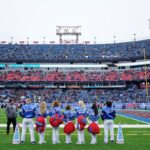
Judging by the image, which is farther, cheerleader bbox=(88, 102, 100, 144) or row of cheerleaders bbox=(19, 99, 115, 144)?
row of cheerleaders bbox=(19, 99, 115, 144)

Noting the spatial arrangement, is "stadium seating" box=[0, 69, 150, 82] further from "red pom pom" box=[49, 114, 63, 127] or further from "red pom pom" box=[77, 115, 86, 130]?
"red pom pom" box=[49, 114, 63, 127]

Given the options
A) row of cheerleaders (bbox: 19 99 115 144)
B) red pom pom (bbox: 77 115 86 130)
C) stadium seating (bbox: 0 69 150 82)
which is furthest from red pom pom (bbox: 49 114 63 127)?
stadium seating (bbox: 0 69 150 82)

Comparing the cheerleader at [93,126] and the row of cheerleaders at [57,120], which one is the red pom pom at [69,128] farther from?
the cheerleader at [93,126]

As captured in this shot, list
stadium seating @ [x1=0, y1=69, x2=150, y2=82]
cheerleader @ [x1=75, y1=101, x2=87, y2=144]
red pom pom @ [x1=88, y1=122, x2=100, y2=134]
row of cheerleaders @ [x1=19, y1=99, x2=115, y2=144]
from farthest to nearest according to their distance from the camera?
1. stadium seating @ [x1=0, y1=69, x2=150, y2=82]
2. cheerleader @ [x1=75, y1=101, x2=87, y2=144]
3. row of cheerleaders @ [x1=19, y1=99, x2=115, y2=144]
4. red pom pom @ [x1=88, y1=122, x2=100, y2=134]

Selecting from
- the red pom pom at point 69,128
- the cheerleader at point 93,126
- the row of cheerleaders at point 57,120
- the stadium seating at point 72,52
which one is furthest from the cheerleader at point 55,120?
the stadium seating at point 72,52

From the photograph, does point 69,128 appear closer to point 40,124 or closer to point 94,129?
point 94,129

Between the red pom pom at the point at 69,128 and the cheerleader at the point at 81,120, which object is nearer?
the red pom pom at the point at 69,128

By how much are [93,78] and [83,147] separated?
5677cm

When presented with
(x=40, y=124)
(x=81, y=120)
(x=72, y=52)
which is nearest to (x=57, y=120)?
(x=40, y=124)

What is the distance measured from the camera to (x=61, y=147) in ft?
43.2

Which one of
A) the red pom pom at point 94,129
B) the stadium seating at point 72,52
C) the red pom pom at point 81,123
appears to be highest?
the stadium seating at point 72,52

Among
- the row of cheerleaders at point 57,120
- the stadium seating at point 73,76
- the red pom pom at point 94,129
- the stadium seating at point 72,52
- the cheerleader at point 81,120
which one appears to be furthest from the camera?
the stadium seating at point 72,52

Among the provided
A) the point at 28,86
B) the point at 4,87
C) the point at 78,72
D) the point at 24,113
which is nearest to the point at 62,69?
the point at 78,72

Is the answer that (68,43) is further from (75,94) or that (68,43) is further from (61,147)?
(61,147)
